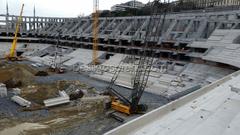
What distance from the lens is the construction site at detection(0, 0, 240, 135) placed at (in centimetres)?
450

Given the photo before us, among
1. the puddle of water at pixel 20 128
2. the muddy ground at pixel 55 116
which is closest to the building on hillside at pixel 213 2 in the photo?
the muddy ground at pixel 55 116

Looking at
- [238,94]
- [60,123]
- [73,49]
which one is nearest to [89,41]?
[73,49]

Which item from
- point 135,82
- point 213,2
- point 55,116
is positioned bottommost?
point 55,116

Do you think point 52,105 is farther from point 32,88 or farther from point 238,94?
point 238,94

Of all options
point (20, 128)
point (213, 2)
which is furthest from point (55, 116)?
point (213, 2)

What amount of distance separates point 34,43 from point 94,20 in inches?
628

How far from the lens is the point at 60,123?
530 inches

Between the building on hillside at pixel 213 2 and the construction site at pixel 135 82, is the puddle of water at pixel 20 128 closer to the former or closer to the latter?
the construction site at pixel 135 82

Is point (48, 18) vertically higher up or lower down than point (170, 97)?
higher up

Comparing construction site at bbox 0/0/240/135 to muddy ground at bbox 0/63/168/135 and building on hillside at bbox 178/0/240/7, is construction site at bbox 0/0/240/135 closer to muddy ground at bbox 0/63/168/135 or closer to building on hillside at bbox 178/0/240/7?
muddy ground at bbox 0/63/168/135

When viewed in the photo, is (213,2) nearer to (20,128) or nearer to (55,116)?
(55,116)

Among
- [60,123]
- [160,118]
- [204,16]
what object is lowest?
[60,123]

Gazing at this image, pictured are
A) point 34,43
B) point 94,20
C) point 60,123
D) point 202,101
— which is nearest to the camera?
point 202,101

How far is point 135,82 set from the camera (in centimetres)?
1656
